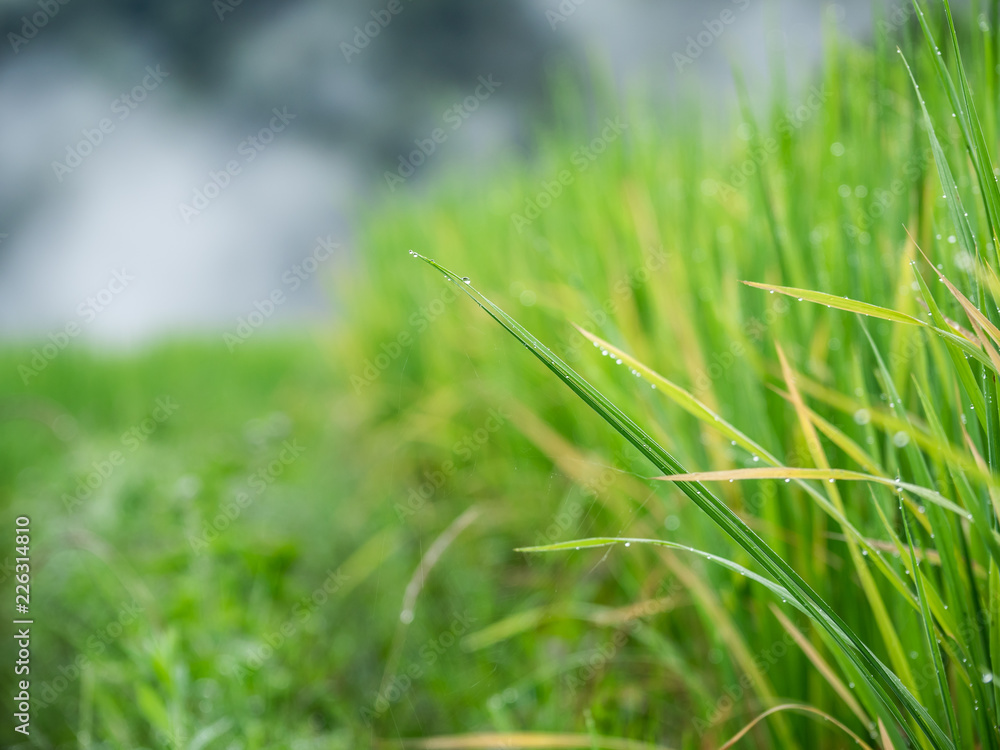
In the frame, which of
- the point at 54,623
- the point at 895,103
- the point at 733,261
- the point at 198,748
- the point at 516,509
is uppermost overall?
the point at 895,103

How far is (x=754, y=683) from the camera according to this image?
2.77ft

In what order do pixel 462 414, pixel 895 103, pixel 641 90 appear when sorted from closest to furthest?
1. pixel 895 103
2. pixel 641 90
3. pixel 462 414

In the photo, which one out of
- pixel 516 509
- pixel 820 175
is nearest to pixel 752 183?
pixel 820 175

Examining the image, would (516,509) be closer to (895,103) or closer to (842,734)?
(842,734)

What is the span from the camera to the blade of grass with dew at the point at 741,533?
472 mm

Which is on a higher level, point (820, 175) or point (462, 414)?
point (820, 175)

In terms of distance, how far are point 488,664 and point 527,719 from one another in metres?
0.21
